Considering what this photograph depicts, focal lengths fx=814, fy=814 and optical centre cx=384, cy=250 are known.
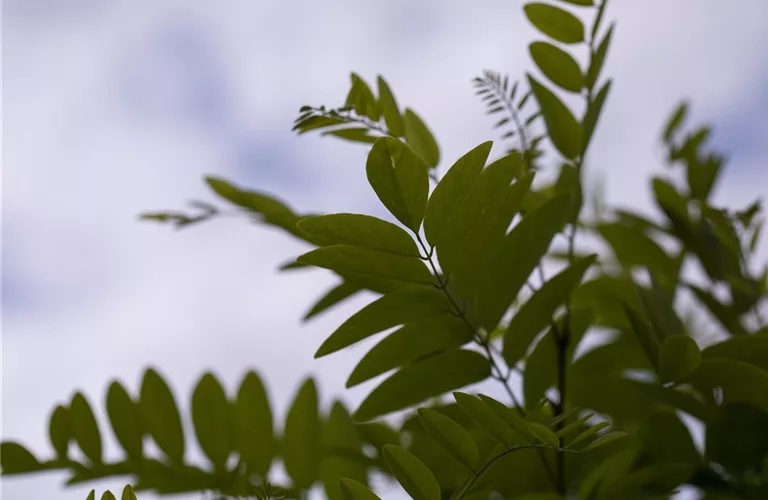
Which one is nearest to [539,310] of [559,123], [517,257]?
[517,257]

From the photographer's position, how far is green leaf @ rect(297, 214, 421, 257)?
0.38 metres

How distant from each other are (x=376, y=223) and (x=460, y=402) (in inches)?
3.8

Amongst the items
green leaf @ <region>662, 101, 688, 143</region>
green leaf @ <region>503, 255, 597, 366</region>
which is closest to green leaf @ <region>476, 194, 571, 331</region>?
green leaf @ <region>503, 255, 597, 366</region>

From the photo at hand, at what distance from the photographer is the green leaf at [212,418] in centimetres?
70

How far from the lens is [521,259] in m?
0.53

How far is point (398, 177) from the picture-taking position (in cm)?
40

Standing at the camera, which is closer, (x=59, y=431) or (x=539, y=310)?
(x=539, y=310)

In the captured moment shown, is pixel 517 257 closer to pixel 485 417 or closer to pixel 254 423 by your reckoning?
pixel 485 417

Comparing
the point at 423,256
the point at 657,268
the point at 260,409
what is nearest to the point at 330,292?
the point at 260,409

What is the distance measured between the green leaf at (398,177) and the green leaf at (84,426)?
0.38m

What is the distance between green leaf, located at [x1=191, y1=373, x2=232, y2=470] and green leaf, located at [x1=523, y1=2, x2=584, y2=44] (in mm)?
399

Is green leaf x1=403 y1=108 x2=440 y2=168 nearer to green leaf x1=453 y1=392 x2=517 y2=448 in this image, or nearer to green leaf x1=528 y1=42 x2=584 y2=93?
green leaf x1=528 y1=42 x2=584 y2=93

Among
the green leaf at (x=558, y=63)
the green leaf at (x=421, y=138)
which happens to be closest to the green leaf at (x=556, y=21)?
the green leaf at (x=558, y=63)

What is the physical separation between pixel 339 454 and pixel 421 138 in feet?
0.89
